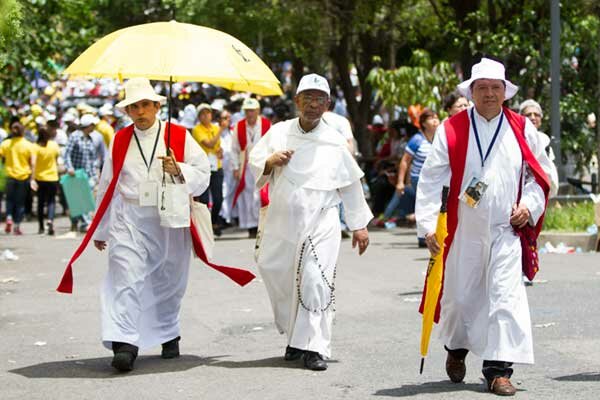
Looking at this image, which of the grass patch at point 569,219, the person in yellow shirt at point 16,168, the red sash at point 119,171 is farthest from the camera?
the person in yellow shirt at point 16,168

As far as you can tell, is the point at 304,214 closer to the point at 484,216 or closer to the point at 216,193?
the point at 484,216

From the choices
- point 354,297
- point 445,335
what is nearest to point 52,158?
point 354,297

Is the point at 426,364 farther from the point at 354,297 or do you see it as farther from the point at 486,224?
the point at 354,297

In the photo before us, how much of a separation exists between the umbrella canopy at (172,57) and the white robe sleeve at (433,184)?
1.70 m

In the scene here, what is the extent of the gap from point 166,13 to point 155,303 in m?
26.1

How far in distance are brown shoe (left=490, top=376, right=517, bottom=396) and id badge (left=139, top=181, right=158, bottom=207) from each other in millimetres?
2742

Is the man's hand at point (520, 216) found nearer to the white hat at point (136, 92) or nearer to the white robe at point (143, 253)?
the white robe at point (143, 253)

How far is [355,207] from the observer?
9586 millimetres

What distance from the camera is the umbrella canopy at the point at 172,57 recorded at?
370 inches

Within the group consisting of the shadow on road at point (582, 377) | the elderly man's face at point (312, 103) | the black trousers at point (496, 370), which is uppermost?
the elderly man's face at point (312, 103)

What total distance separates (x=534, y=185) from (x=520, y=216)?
0.24 meters

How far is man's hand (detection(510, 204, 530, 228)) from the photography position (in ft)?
27.0

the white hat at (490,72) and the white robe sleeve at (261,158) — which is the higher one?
the white hat at (490,72)

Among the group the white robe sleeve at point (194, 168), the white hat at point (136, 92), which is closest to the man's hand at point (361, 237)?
the white robe sleeve at point (194, 168)
